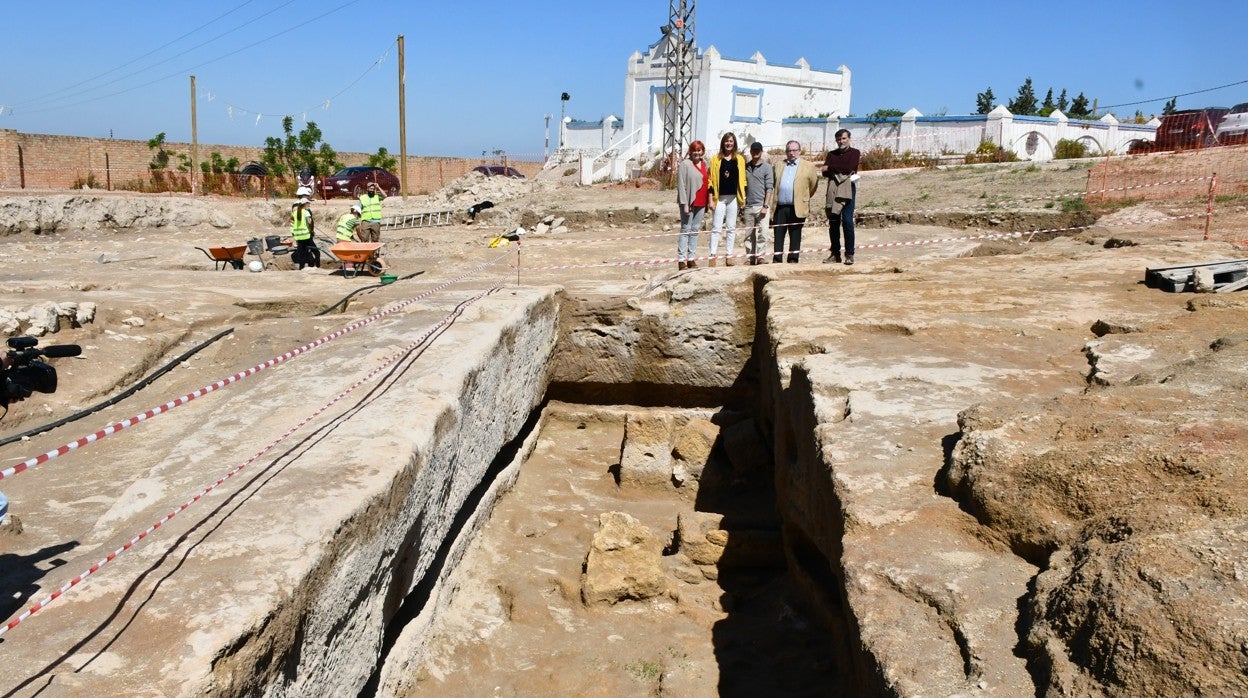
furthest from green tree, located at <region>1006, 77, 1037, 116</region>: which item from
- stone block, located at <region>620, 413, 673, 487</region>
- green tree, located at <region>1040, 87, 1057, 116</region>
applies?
stone block, located at <region>620, 413, 673, 487</region>

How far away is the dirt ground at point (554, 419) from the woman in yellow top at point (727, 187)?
0.71 meters

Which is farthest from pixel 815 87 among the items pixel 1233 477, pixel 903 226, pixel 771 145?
pixel 1233 477

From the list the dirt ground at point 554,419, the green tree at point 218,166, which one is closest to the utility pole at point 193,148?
the green tree at point 218,166

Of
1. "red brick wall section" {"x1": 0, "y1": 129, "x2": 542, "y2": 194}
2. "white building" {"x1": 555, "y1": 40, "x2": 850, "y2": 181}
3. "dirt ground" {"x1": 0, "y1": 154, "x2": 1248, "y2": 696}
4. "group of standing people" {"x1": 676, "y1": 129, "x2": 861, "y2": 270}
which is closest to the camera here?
"dirt ground" {"x1": 0, "y1": 154, "x2": 1248, "y2": 696}

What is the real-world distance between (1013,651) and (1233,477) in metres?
0.84

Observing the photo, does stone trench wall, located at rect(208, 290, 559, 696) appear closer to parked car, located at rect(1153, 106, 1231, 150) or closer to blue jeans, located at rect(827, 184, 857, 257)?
blue jeans, located at rect(827, 184, 857, 257)

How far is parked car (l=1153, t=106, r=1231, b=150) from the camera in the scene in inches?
754

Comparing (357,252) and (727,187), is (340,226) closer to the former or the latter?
(357,252)

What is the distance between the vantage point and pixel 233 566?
291 centimetres

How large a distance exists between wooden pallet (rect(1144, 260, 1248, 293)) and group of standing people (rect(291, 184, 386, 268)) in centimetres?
863

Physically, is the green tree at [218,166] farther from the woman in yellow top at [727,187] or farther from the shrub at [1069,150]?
the woman in yellow top at [727,187]

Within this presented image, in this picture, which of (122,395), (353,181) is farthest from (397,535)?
(353,181)

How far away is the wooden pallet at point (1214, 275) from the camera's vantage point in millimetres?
6605

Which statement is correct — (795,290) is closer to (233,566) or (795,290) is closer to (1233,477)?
(1233,477)
